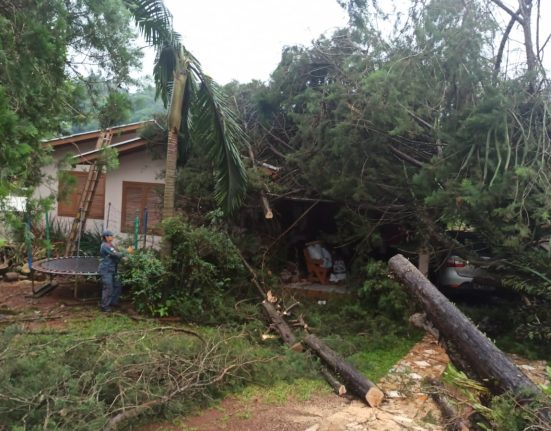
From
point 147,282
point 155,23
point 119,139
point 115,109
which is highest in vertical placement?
point 155,23

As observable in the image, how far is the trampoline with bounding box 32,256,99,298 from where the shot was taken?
31.1ft

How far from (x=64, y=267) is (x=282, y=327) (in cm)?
506

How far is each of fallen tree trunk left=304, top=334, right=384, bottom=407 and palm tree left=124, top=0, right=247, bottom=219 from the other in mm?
3578

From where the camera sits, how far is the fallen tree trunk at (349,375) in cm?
552

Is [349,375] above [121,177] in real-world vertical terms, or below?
below

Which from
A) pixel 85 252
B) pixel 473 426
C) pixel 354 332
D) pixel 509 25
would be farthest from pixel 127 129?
pixel 473 426

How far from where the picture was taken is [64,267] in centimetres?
1011

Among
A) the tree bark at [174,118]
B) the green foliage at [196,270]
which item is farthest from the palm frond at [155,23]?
the green foliage at [196,270]

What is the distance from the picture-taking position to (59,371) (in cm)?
429

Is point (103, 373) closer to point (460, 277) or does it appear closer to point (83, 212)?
point (460, 277)

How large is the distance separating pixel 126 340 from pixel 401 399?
3.32 metres

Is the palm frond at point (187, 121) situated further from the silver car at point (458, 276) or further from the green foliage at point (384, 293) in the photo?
the silver car at point (458, 276)

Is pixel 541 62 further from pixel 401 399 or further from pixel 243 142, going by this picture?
pixel 243 142

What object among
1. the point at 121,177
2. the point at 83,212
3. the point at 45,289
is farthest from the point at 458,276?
the point at 121,177
